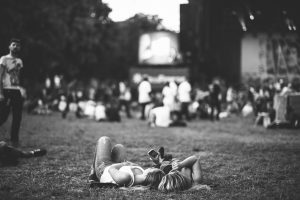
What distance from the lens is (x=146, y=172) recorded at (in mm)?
6262

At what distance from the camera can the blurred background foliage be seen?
3114 cm

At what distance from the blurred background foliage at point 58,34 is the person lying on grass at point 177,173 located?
25.2 metres

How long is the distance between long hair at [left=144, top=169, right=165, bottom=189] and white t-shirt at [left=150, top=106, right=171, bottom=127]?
40.6ft

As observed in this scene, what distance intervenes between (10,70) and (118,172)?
504cm

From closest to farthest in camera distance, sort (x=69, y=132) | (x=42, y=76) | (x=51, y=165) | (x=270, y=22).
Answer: (x=51, y=165)
(x=69, y=132)
(x=270, y=22)
(x=42, y=76)

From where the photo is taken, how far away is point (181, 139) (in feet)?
44.1

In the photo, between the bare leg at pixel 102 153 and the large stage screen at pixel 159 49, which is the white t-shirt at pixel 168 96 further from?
the large stage screen at pixel 159 49

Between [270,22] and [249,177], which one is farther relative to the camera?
[270,22]

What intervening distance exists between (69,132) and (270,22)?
19848 millimetres

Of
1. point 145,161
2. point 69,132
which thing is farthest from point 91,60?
point 145,161

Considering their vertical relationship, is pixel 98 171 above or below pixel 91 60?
below

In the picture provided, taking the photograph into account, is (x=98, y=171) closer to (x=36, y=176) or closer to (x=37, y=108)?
(x=36, y=176)

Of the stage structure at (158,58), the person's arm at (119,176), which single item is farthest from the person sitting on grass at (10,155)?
the stage structure at (158,58)

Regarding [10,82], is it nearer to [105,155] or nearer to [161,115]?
[105,155]
